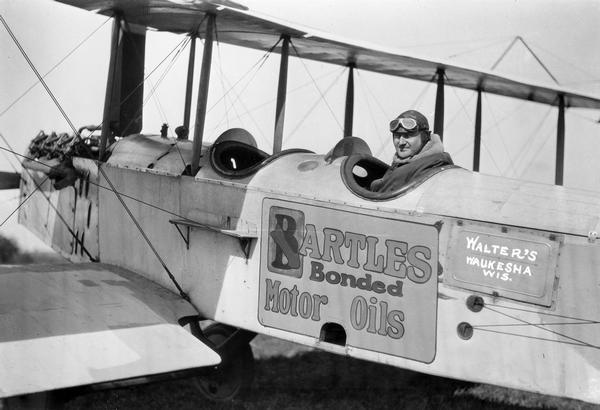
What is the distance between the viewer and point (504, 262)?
420cm

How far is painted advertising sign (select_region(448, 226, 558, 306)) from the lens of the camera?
13.4ft

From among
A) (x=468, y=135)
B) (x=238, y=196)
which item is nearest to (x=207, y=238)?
(x=238, y=196)

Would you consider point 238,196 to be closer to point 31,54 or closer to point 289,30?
point 289,30

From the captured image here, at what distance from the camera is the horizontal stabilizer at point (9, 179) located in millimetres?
8719

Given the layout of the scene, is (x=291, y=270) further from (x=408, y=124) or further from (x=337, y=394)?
(x=337, y=394)

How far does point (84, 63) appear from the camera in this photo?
1383 cm

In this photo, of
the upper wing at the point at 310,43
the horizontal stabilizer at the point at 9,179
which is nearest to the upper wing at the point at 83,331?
the upper wing at the point at 310,43

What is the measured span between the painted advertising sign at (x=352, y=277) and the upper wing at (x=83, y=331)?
29.2 inches

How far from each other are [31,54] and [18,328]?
472 inches

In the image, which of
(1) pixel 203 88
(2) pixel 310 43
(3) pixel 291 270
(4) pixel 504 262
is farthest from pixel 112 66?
(4) pixel 504 262

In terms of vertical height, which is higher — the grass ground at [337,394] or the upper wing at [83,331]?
the upper wing at [83,331]

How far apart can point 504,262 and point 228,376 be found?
3701 millimetres

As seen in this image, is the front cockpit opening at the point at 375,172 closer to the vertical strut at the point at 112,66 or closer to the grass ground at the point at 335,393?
the grass ground at the point at 335,393

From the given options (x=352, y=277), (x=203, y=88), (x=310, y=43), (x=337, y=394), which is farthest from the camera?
(x=310, y=43)
